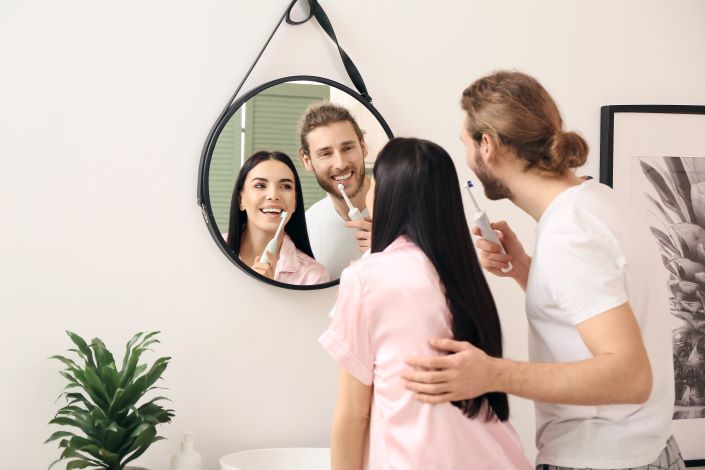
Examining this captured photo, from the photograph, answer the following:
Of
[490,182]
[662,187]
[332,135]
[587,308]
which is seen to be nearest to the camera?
[587,308]

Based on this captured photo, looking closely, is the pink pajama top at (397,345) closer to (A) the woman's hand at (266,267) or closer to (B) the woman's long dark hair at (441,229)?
(B) the woman's long dark hair at (441,229)

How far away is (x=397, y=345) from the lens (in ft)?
4.11

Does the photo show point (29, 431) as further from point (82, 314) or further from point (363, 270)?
point (363, 270)

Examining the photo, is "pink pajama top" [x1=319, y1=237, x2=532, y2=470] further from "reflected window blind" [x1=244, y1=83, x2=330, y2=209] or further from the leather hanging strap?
the leather hanging strap

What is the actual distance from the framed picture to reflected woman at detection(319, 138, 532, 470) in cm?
100

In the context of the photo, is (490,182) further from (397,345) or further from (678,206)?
(678,206)

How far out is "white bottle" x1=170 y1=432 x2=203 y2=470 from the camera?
1.67 metres

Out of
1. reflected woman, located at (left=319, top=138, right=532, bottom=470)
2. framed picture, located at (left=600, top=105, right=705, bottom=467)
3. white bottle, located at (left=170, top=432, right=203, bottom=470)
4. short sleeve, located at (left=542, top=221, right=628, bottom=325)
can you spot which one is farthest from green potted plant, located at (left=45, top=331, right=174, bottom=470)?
framed picture, located at (left=600, top=105, right=705, bottom=467)

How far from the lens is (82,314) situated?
5.72 feet

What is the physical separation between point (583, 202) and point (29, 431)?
1198 millimetres

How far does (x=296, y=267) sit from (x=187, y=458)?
48 cm

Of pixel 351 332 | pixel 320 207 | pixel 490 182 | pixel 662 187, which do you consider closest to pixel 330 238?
pixel 320 207

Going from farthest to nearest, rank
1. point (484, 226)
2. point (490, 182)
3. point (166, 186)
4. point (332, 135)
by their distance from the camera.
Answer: point (332, 135) < point (166, 186) < point (484, 226) < point (490, 182)

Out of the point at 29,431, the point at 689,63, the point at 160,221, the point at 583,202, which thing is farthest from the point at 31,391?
the point at 689,63
